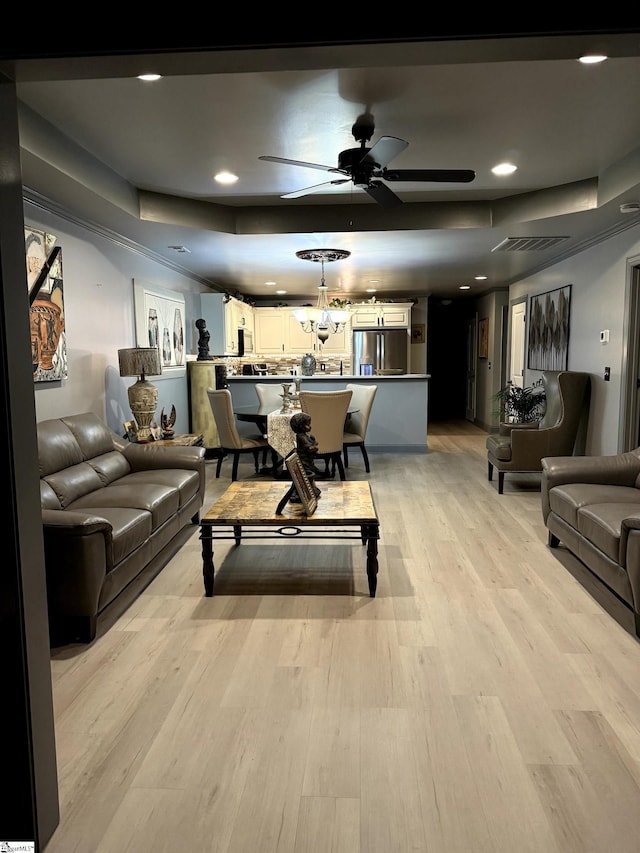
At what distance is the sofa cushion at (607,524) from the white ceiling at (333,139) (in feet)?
6.80

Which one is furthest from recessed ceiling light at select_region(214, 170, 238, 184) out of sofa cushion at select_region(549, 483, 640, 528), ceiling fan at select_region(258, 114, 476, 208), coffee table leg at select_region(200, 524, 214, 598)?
sofa cushion at select_region(549, 483, 640, 528)

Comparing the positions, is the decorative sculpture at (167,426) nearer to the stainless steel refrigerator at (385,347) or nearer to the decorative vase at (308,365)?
the decorative vase at (308,365)

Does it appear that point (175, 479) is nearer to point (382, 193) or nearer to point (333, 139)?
point (382, 193)

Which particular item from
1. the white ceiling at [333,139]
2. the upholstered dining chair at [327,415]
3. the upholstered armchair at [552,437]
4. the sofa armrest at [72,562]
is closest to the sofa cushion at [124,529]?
the sofa armrest at [72,562]

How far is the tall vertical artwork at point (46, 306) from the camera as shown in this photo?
3.78 m

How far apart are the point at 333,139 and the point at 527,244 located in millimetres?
2910

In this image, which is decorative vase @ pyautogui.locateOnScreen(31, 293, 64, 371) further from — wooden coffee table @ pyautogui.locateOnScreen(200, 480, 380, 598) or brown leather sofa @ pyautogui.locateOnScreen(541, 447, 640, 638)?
brown leather sofa @ pyautogui.locateOnScreen(541, 447, 640, 638)

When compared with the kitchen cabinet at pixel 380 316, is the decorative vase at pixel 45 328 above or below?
below

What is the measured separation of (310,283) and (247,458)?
3.17 meters

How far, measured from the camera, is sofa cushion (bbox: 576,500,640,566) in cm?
288

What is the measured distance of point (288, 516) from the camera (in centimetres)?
325

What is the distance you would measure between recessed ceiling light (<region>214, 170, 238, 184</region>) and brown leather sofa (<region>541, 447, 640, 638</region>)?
2.98 metres

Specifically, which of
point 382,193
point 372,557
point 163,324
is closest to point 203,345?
point 163,324

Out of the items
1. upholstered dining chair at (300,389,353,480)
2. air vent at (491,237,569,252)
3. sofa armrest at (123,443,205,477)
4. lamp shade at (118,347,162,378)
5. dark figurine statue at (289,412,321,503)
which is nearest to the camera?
dark figurine statue at (289,412,321,503)
